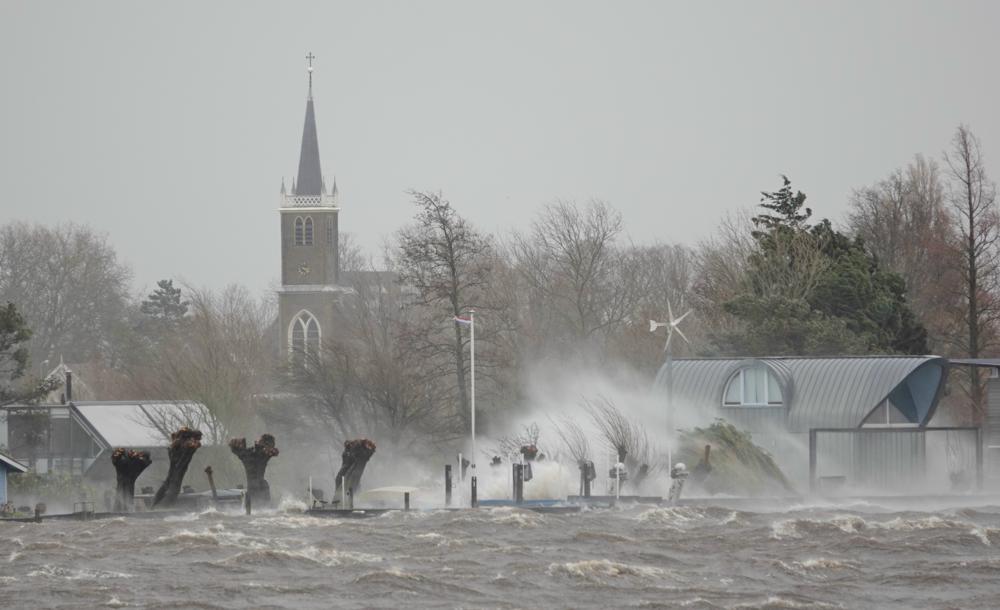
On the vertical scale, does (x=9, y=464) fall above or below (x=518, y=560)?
above

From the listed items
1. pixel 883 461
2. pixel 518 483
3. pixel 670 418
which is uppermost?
pixel 670 418

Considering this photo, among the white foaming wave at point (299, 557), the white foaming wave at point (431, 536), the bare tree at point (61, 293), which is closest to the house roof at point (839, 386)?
the white foaming wave at point (431, 536)

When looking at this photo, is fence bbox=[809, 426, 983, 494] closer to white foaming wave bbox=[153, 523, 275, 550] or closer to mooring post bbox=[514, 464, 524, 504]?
mooring post bbox=[514, 464, 524, 504]

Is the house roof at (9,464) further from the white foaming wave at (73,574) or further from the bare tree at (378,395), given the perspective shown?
the white foaming wave at (73,574)

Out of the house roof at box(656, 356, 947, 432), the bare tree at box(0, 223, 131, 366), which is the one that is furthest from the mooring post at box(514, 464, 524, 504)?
the bare tree at box(0, 223, 131, 366)

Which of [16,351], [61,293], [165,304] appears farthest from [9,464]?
[165,304]

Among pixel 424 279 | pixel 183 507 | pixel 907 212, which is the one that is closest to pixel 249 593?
pixel 183 507

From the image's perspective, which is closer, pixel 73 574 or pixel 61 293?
pixel 73 574

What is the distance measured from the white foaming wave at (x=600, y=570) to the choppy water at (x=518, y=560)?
2.6 inches

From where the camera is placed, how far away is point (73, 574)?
54875 mm

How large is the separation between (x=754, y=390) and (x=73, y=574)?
3534 centimetres

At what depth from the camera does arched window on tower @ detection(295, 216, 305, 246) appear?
565 feet

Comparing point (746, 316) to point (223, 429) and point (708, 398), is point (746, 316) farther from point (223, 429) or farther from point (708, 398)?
point (223, 429)

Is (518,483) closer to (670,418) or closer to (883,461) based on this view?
(670,418)
